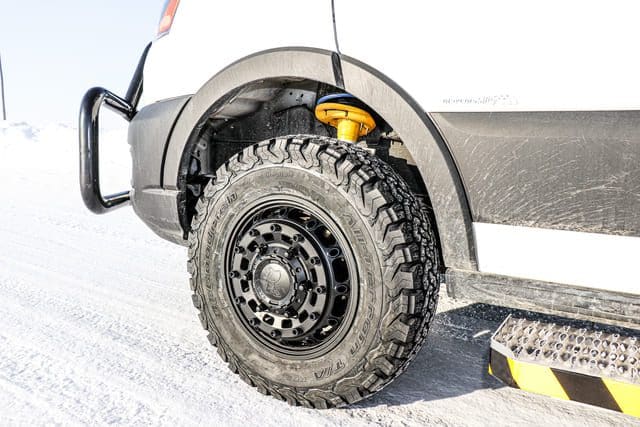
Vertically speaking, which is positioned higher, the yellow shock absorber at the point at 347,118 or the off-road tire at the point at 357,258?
the yellow shock absorber at the point at 347,118

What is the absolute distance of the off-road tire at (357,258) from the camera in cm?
165

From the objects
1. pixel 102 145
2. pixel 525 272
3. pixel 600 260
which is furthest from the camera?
pixel 102 145

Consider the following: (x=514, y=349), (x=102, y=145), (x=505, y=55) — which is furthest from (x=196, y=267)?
(x=102, y=145)

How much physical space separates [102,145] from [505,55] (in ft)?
44.0

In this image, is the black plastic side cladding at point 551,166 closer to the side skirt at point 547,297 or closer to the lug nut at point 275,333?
the side skirt at point 547,297

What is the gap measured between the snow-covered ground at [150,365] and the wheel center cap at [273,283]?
1.33 feet

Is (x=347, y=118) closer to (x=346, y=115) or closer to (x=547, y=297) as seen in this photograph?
(x=346, y=115)

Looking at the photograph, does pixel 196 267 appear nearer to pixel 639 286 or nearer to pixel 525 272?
pixel 525 272

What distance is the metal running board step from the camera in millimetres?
1455

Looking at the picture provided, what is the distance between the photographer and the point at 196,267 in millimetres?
2037

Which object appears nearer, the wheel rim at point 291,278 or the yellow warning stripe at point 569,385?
the yellow warning stripe at point 569,385

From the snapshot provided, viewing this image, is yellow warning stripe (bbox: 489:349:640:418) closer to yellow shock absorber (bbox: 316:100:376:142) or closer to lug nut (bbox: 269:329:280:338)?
lug nut (bbox: 269:329:280:338)

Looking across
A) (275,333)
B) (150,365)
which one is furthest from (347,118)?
(150,365)

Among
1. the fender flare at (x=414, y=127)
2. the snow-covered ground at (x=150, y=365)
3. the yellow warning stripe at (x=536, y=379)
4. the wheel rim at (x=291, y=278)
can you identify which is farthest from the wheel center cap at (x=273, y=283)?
the yellow warning stripe at (x=536, y=379)
